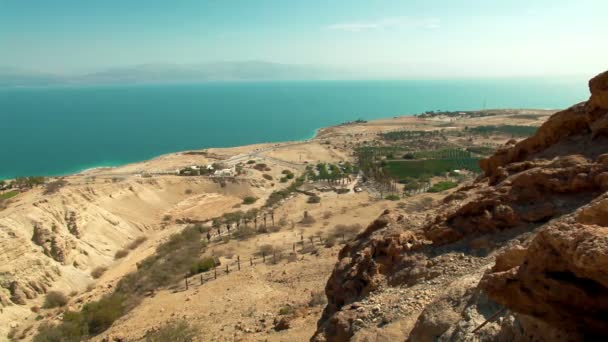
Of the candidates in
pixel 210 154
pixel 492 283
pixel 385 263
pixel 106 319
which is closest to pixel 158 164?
pixel 210 154

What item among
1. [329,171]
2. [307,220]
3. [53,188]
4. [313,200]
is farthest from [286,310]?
[329,171]

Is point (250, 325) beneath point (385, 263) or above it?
beneath

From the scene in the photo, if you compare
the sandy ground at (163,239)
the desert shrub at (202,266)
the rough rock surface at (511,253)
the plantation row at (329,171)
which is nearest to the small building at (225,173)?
the sandy ground at (163,239)

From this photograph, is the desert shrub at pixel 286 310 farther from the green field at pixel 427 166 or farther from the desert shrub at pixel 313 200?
the green field at pixel 427 166

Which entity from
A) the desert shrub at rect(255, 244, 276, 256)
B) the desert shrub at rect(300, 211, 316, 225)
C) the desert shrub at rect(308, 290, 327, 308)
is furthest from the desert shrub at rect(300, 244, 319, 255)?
the desert shrub at rect(300, 211, 316, 225)

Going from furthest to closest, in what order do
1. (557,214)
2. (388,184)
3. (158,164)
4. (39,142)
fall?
(39,142) → (158,164) → (388,184) → (557,214)

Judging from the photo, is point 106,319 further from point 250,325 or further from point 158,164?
point 158,164

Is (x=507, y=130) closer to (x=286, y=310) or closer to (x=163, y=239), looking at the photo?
(x=163, y=239)
